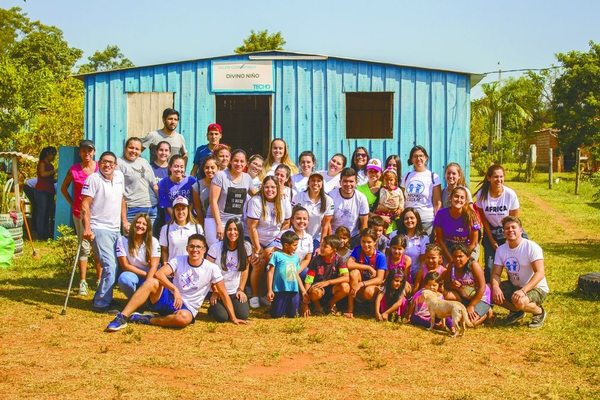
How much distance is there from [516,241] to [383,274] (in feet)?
4.52

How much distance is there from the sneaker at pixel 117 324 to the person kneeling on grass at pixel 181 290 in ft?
0.08

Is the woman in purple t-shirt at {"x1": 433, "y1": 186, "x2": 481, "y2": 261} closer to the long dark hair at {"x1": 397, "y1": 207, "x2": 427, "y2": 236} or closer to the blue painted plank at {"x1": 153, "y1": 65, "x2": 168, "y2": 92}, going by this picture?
the long dark hair at {"x1": 397, "y1": 207, "x2": 427, "y2": 236}

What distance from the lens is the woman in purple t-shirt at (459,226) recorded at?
25.5 ft

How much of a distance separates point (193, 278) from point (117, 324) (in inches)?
32.8

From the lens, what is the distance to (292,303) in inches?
308

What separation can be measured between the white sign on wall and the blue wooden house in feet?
0.05

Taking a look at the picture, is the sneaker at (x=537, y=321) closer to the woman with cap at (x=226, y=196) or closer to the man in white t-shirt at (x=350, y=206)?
the man in white t-shirt at (x=350, y=206)

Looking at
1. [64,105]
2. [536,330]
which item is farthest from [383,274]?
[64,105]

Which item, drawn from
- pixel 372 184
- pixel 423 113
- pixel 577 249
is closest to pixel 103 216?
pixel 372 184

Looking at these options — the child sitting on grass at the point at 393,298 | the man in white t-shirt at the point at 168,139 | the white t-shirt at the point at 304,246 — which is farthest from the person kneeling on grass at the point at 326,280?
the man in white t-shirt at the point at 168,139

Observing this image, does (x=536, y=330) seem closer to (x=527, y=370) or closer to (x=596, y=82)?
(x=527, y=370)

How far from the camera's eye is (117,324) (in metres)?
7.11

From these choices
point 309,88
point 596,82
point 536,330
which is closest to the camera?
point 536,330

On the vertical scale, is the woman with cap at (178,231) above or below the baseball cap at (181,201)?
below
